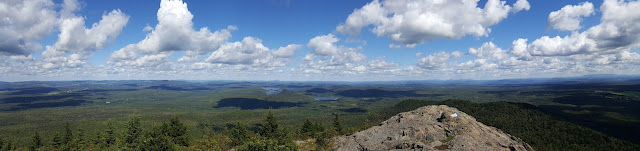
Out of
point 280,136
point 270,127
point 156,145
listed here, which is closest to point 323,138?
point 280,136

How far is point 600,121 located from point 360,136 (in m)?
218

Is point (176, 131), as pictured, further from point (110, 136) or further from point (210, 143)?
point (210, 143)

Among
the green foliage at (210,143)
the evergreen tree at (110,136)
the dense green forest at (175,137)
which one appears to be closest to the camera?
the green foliage at (210,143)

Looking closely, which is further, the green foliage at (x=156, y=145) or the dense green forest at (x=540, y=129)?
the dense green forest at (x=540, y=129)

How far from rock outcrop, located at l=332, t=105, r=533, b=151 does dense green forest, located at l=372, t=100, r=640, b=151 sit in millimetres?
49388

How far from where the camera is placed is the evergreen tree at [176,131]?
257 ft

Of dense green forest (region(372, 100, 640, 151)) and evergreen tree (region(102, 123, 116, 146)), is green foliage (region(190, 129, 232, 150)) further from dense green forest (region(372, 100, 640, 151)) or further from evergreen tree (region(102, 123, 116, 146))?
dense green forest (region(372, 100, 640, 151))

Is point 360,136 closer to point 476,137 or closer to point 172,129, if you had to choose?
point 476,137

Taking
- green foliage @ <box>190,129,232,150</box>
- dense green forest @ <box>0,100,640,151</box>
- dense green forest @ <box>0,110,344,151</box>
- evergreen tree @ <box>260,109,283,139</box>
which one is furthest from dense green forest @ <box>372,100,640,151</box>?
green foliage @ <box>190,129,232,150</box>

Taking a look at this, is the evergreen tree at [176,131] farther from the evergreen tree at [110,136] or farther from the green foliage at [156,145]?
the green foliage at [156,145]

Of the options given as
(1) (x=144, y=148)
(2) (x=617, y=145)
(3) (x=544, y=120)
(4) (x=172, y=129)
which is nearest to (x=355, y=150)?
(1) (x=144, y=148)

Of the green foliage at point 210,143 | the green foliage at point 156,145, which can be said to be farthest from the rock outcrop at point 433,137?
the green foliage at point 156,145

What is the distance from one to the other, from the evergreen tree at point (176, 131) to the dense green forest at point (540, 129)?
10804 centimetres

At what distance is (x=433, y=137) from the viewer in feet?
205
